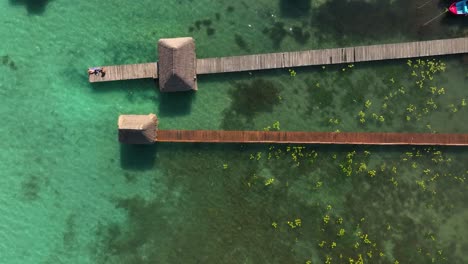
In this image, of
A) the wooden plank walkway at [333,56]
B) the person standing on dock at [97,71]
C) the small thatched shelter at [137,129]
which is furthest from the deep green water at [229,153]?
the small thatched shelter at [137,129]

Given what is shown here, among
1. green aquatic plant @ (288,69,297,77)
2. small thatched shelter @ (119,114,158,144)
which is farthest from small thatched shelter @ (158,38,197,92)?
green aquatic plant @ (288,69,297,77)

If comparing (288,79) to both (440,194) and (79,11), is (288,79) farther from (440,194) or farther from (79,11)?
(79,11)

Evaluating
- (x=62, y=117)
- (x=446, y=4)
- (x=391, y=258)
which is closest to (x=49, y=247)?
(x=62, y=117)

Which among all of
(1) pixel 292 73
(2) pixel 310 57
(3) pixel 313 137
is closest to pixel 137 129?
(1) pixel 292 73

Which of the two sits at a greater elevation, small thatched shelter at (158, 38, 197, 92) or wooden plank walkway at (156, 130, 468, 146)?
small thatched shelter at (158, 38, 197, 92)

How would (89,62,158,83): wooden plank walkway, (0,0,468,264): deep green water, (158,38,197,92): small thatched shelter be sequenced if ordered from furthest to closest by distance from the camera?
(0,0,468,264): deep green water, (89,62,158,83): wooden plank walkway, (158,38,197,92): small thatched shelter

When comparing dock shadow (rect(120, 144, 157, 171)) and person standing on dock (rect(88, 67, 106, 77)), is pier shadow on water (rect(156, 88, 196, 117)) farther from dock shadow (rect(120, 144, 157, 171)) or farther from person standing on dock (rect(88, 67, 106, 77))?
person standing on dock (rect(88, 67, 106, 77))

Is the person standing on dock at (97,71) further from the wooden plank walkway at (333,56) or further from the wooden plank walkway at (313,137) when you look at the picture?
the wooden plank walkway at (333,56)

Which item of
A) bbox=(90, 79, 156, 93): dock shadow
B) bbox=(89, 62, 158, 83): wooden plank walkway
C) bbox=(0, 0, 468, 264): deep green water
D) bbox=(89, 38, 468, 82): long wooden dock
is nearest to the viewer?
bbox=(89, 38, 468, 82): long wooden dock
